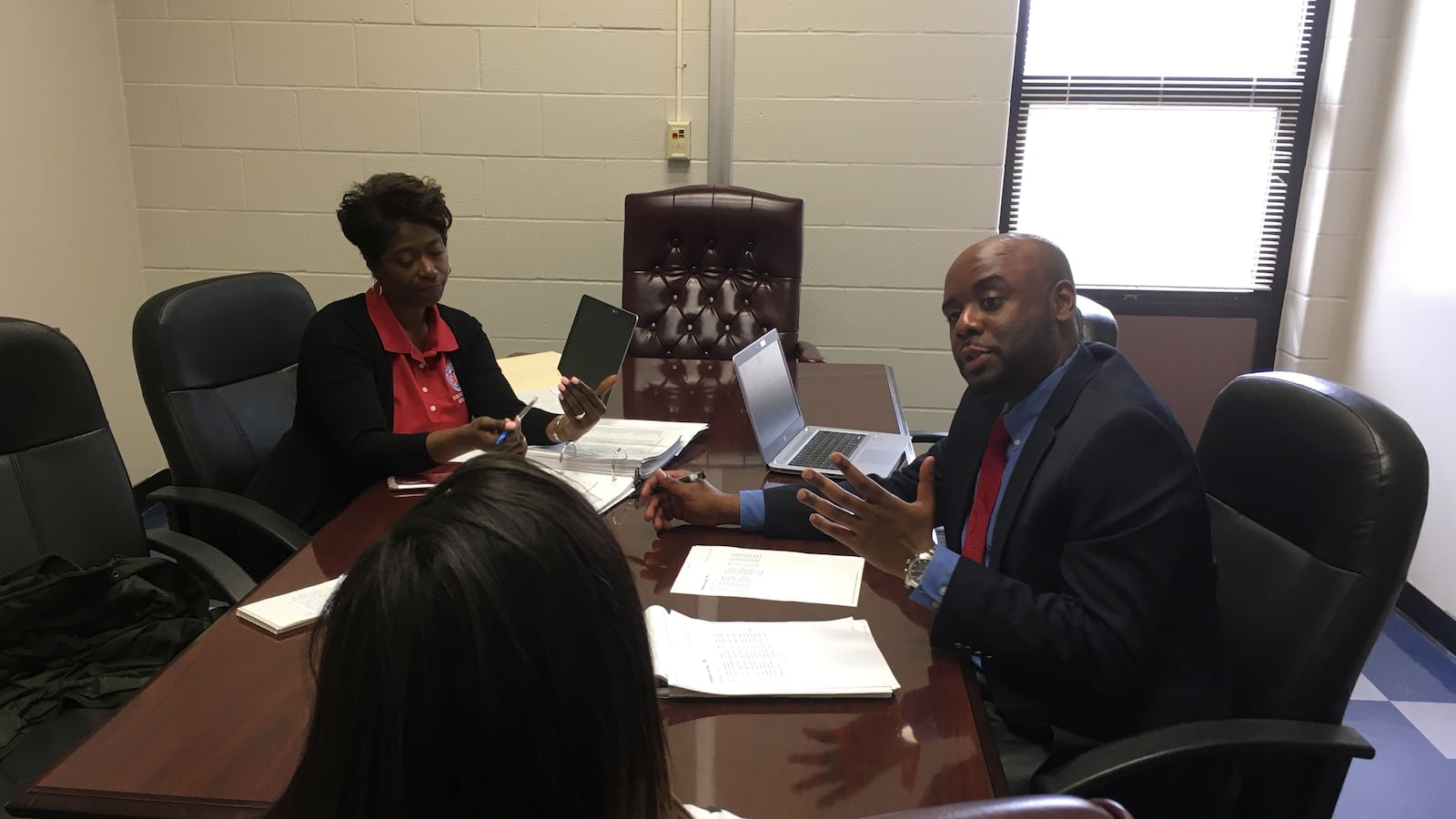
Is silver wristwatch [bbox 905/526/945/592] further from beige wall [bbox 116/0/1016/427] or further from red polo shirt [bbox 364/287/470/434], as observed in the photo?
beige wall [bbox 116/0/1016/427]

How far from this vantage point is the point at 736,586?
1400 millimetres

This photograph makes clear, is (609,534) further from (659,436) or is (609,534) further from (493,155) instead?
(493,155)

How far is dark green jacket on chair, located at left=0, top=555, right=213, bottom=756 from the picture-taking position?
147cm

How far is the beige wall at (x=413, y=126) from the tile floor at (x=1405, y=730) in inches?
99.4

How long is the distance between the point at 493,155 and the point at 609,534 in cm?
311

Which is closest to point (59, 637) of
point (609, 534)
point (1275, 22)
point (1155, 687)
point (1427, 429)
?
point (609, 534)

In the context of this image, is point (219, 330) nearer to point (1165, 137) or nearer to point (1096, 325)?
point (1096, 325)

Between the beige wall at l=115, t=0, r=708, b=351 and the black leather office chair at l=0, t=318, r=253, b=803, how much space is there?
193 centimetres

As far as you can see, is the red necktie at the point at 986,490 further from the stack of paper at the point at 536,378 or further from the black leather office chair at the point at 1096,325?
the stack of paper at the point at 536,378

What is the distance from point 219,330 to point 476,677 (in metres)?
1.84

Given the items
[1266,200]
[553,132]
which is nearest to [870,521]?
[553,132]

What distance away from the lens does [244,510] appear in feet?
6.00

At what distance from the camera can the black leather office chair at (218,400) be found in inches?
76.2

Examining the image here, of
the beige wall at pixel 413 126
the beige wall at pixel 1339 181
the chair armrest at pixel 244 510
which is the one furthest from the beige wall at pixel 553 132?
the chair armrest at pixel 244 510
